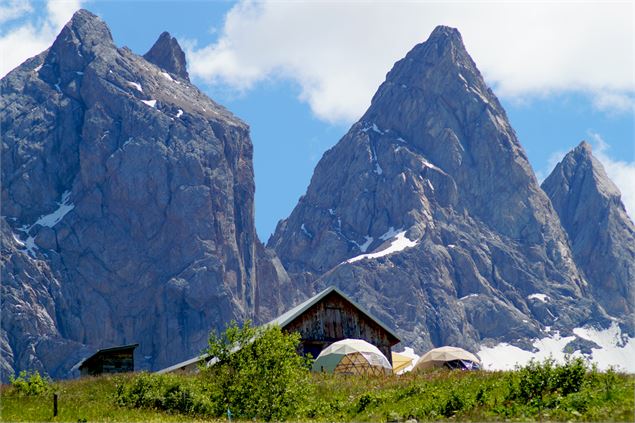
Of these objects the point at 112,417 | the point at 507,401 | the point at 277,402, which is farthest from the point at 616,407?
the point at 112,417

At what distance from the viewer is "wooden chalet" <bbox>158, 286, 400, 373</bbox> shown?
2564 inches

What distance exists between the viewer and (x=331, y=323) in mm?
66312

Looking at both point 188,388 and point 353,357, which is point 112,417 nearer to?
point 188,388

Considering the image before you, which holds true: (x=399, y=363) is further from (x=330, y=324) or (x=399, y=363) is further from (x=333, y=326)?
(x=330, y=324)

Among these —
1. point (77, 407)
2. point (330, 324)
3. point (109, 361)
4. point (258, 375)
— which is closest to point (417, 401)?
point (258, 375)

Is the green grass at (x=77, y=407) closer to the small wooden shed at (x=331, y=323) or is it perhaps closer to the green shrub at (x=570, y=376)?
the green shrub at (x=570, y=376)

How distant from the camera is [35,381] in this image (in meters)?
38.5

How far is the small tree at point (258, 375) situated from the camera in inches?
1173

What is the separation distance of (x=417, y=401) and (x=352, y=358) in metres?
29.3

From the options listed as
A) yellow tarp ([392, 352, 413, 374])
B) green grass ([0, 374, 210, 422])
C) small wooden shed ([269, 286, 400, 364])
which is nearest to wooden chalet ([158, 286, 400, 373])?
small wooden shed ([269, 286, 400, 364])

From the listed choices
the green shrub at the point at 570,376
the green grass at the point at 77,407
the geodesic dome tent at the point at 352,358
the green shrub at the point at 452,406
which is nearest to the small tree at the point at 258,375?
the green grass at the point at 77,407

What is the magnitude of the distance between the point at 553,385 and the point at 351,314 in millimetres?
39967

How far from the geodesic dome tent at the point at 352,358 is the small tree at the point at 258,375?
2583 centimetres

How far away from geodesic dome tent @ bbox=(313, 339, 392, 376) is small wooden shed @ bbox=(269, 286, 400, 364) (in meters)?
2.57
